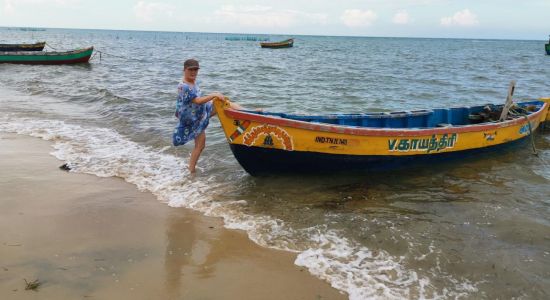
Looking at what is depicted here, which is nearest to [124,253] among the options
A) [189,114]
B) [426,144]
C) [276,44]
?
[189,114]

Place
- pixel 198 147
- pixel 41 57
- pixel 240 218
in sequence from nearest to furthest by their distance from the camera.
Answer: pixel 240 218 < pixel 198 147 < pixel 41 57

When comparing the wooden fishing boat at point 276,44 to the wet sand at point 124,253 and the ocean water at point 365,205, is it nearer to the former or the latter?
the ocean water at point 365,205

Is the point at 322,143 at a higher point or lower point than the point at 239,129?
lower

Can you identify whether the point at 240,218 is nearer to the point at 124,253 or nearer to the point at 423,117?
the point at 124,253

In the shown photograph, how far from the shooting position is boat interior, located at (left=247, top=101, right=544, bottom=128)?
25.4 ft

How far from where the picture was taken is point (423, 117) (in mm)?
8797

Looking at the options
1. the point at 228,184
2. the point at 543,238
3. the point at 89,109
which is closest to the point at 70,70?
the point at 89,109

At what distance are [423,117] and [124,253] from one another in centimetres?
673

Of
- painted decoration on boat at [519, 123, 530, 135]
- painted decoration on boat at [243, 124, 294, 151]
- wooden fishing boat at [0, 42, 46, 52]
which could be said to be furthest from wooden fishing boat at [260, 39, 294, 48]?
painted decoration on boat at [243, 124, 294, 151]

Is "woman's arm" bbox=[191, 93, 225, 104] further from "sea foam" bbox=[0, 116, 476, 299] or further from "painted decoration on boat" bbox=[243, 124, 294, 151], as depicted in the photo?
"sea foam" bbox=[0, 116, 476, 299]

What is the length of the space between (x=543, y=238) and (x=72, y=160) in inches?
279

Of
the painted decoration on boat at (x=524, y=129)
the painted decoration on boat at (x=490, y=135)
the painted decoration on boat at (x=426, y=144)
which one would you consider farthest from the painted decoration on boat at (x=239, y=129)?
the painted decoration on boat at (x=524, y=129)

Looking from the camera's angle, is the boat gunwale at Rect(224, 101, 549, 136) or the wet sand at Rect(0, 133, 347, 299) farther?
the boat gunwale at Rect(224, 101, 549, 136)

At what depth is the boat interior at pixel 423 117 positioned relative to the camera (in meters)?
7.74
